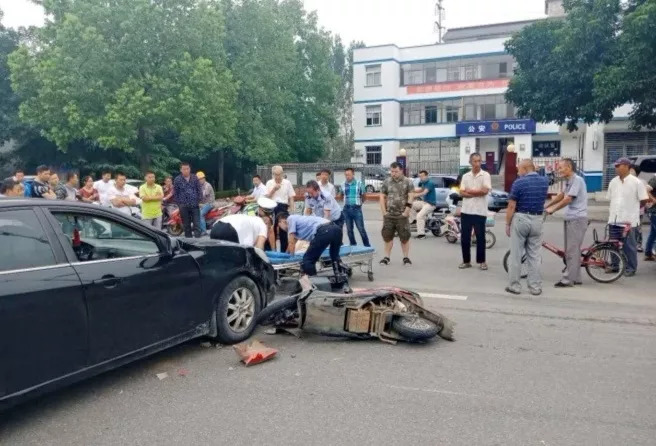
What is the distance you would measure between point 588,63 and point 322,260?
13.5 m

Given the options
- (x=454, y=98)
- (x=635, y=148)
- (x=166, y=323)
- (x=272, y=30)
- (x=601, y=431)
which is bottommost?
(x=601, y=431)

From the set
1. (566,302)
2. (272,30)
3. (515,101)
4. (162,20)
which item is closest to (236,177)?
(272,30)

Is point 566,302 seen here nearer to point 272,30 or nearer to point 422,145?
point 272,30

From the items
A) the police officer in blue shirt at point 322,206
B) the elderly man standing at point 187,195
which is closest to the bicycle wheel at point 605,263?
the police officer in blue shirt at point 322,206

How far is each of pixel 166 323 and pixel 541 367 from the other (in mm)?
3178

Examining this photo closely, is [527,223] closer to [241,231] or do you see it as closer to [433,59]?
[241,231]

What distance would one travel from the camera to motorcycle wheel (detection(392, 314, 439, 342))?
17.7 feet

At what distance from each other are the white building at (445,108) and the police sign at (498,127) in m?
0.07

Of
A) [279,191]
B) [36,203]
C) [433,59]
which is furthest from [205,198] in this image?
[433,59]

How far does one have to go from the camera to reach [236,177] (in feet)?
134

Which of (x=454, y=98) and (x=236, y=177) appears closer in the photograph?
Result: (x=236, y=177)

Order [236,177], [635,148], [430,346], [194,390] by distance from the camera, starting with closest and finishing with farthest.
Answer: [194,390] < [430,346] < [635,148] < [236,177]

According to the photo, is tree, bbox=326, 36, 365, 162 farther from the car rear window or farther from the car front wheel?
the car rear window

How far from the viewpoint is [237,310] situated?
561cm
